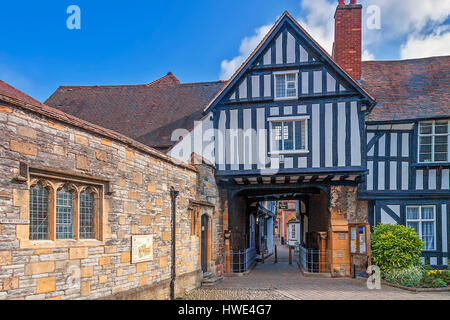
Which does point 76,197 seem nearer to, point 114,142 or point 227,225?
point 114,142

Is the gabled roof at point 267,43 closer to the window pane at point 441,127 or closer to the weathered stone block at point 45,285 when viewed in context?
the window pane at point 441,127

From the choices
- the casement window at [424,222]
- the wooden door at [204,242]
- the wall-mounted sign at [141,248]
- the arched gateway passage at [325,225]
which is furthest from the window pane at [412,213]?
the wall-mounted sign at [141,248]

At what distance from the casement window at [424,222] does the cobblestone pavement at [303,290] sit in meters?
2.68

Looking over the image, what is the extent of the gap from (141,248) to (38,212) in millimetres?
2662

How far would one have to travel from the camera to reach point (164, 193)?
9117mm

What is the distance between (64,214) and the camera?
20.1 ft

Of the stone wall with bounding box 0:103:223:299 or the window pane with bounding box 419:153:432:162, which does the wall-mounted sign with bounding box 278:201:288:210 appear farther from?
the stone wall with bounding box 0:103:223:299

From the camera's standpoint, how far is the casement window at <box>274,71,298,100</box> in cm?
1284

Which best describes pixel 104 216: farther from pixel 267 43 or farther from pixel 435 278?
pixel 435 278

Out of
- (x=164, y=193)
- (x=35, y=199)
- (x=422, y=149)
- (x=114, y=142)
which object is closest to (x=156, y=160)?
(x=164, y=193)

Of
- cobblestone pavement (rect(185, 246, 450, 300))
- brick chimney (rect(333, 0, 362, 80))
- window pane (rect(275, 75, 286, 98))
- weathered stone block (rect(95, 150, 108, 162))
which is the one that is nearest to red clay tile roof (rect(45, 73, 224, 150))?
window pane (rect(275, 75, 286, 98))

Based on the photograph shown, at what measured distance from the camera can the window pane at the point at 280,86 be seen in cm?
1299

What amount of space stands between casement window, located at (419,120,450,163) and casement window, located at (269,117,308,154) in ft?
12.3

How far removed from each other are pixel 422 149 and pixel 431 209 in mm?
1968
